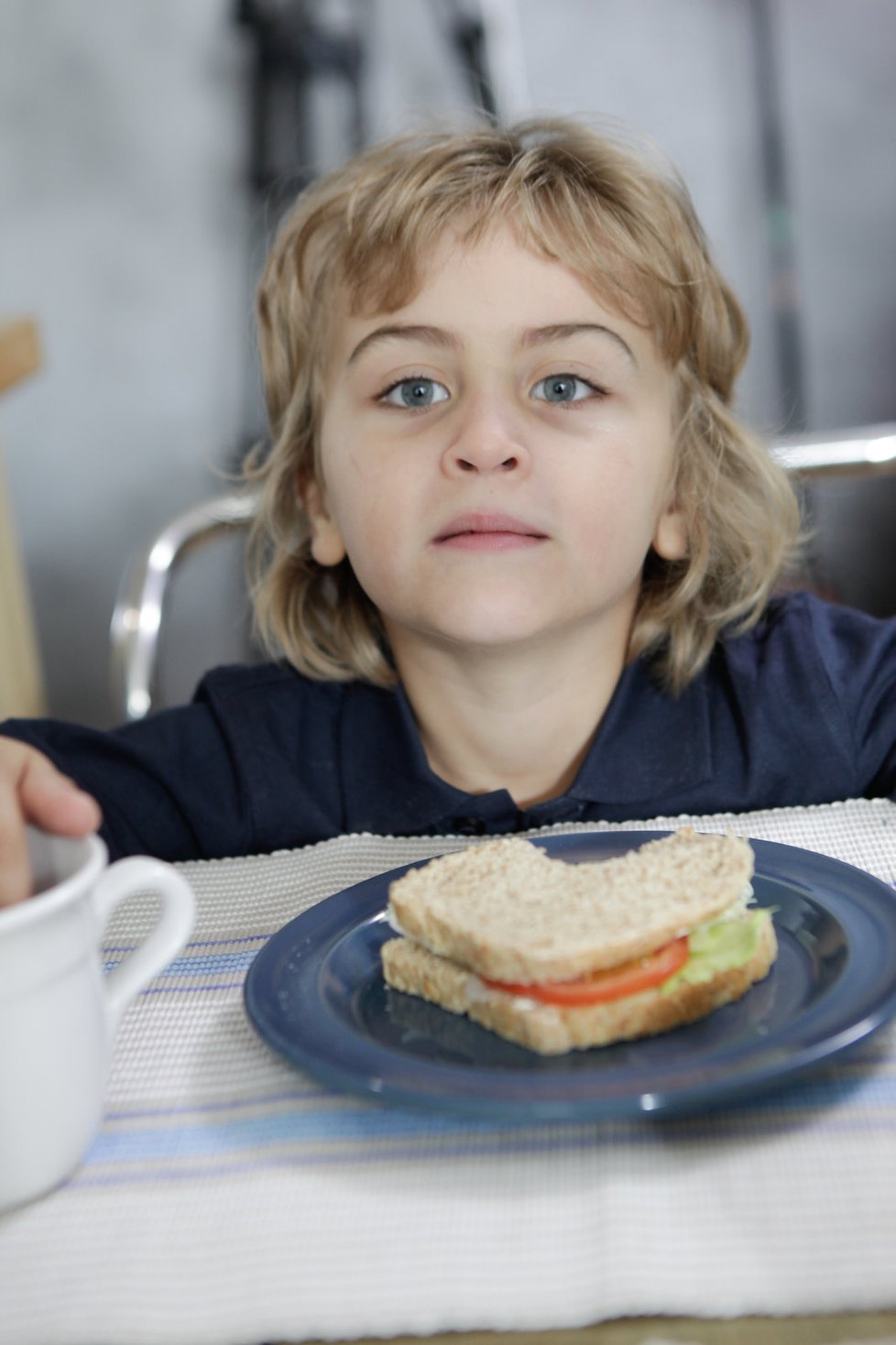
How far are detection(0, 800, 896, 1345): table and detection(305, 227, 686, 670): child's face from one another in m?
0.55

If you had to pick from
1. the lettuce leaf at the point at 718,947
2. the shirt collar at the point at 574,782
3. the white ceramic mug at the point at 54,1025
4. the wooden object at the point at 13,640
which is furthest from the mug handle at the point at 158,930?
the wooden object at the point at 13,640

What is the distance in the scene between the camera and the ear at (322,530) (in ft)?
4.18

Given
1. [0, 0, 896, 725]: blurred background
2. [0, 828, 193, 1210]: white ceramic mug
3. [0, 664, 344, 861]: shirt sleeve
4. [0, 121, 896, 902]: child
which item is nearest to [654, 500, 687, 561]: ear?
[0, 121, 896, 902]: child

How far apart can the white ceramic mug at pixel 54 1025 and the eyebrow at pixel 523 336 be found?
62 centimetres


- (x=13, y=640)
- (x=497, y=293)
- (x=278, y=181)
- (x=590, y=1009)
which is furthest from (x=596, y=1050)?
(x=278, y=181)

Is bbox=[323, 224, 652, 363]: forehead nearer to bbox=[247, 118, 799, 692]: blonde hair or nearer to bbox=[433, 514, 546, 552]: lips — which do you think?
bbox=[247, 118, 799, 692]: blonde hair

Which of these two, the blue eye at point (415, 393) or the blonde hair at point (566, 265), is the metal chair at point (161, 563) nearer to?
the blonde hair at point (566, 265)

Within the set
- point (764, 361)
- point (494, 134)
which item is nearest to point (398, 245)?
point (494, 134)

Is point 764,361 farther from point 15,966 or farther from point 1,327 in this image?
A: point 15,966

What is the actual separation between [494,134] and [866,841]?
0.76 meters

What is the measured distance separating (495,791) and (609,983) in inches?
22.7

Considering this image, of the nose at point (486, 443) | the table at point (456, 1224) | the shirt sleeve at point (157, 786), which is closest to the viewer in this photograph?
the table at point (456, 1224)

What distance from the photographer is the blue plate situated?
18.7 inches

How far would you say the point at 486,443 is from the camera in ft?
3.27
